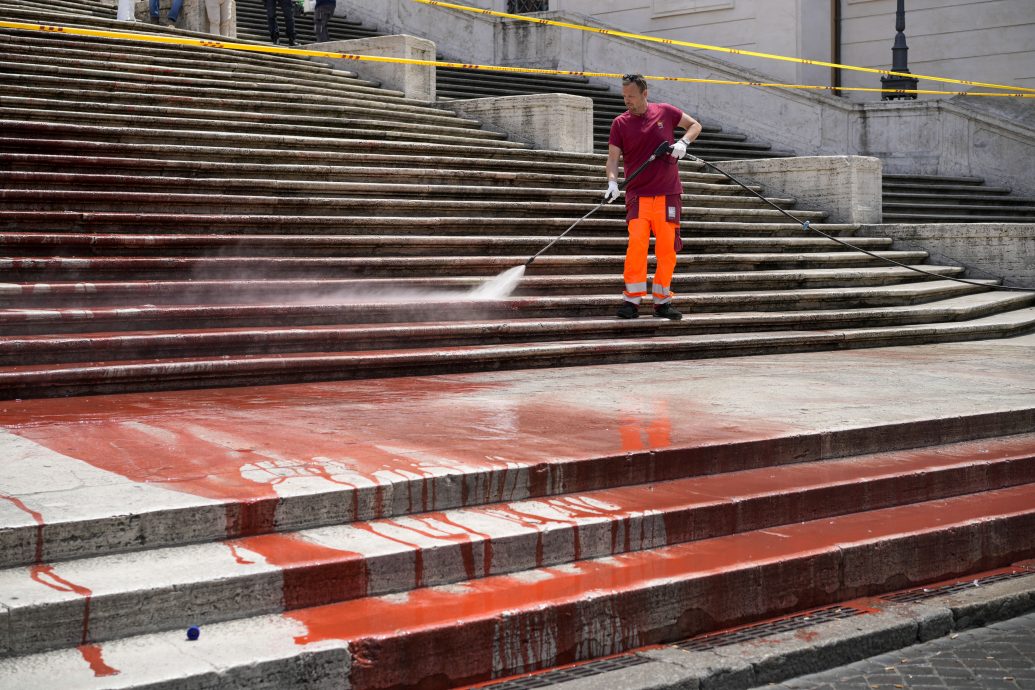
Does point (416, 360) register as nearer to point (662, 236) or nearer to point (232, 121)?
point (662, 236)

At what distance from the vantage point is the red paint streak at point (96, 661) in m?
3.71

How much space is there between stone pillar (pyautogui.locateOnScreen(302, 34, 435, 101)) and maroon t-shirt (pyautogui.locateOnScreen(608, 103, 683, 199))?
6.22 m

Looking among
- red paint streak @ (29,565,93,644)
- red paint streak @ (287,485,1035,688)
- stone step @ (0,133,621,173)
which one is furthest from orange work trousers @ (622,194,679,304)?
red paint streak @ (29,565,93,644)

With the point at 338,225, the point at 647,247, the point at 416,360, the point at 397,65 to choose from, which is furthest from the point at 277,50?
the point at 416,360

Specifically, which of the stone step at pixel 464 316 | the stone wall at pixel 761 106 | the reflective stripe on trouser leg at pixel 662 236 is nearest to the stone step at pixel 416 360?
the stone step at pixel 464 316

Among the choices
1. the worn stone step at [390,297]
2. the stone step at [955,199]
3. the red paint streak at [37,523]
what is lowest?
the red paint streak at [37,523]

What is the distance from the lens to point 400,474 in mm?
5059

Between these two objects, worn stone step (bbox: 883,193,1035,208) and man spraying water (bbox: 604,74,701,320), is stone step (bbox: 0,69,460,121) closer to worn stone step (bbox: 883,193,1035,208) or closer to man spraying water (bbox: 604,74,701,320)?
man spraying water (bbox: 604,74,701,320)

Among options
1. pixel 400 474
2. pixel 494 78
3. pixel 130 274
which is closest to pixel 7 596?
pixel 400 474

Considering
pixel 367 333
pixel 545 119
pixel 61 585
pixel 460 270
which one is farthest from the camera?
pixel 545 119

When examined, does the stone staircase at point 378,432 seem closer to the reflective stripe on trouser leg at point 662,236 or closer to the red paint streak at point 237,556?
the red paint streak at point 237,556

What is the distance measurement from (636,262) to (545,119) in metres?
5.50

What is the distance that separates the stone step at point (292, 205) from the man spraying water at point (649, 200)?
6.86ft

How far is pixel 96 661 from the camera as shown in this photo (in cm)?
380
